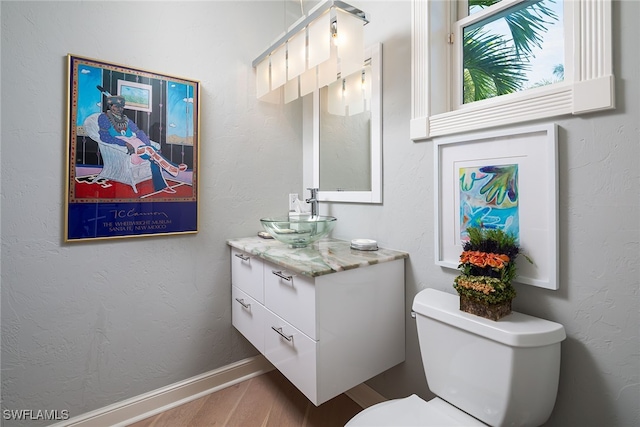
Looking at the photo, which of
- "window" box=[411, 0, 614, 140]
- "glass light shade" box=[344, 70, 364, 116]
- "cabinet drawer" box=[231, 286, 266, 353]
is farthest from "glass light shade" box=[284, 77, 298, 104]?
"cabinet drawer" box=[231, 286, 266, 353]

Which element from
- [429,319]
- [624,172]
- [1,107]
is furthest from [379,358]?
[1,107]

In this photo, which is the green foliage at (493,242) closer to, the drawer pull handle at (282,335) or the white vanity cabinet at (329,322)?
the white vanity cabinet at (329,322)

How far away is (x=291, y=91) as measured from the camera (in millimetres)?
1874

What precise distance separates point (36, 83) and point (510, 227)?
202cm

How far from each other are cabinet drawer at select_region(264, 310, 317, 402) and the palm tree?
1.26m

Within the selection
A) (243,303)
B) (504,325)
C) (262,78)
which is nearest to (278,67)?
(262,78)

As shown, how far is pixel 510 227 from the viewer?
1100 millimetres

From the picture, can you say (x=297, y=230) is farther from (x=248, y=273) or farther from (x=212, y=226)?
(x=212, y=226)

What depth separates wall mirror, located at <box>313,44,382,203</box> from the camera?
1576mm

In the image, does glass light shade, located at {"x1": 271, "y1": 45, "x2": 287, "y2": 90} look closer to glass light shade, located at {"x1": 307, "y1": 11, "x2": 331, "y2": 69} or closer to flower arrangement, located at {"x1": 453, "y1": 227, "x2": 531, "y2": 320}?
glass light shade, located at {"x1": 307, "y1": 11, "x2": 331, "y2": 69}

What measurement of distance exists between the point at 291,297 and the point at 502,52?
4.36 feet

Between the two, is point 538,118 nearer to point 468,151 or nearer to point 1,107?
point 468,151

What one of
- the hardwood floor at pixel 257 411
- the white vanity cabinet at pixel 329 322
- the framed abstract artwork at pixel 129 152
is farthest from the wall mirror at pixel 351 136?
the hardwood floor at pixel 257 411

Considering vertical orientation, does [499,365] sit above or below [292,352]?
above
